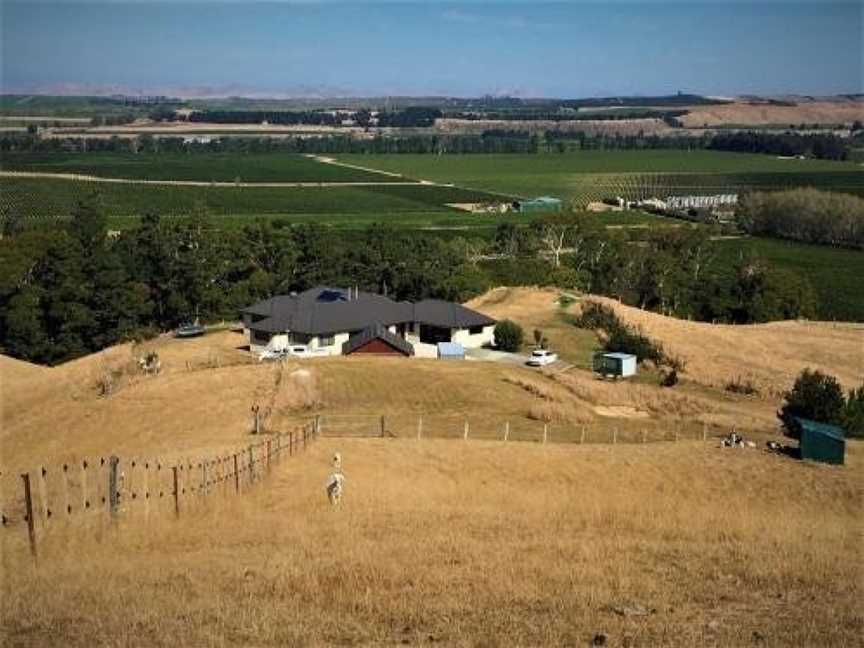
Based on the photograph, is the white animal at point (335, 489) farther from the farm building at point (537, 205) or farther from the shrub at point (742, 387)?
the farm building at point (537, 205)

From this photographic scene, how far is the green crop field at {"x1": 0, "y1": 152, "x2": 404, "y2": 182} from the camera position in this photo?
146625 millimetres

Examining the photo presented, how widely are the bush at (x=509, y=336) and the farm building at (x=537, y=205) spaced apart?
2944 inches

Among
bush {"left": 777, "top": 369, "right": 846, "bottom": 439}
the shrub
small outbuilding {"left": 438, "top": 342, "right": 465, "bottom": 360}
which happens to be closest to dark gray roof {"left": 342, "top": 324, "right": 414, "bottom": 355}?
small outbuilding {"left": 438, "top": 342, "right": 465, "bottom": 360}

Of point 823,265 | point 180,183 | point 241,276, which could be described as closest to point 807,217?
point 823,265

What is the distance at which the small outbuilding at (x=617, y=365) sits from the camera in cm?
4097

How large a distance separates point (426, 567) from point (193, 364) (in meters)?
28.3

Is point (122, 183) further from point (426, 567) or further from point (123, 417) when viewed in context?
point (426, 567)

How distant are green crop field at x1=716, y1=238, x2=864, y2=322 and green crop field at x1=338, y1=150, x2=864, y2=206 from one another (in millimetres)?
34508

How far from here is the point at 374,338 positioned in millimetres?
43281

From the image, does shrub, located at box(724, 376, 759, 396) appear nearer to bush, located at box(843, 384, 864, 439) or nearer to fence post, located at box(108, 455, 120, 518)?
bush, located at box(843, 384, 864, 439)

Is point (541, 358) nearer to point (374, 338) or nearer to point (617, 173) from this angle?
point (374, 338)

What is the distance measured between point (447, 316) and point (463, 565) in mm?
31937

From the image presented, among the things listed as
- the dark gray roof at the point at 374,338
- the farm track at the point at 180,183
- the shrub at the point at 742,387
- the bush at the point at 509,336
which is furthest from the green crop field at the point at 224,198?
the shrub at the point at 742,387

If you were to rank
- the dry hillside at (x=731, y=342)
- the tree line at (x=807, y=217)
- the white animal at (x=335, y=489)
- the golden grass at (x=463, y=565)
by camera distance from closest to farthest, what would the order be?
the golden grass at (x=463, y=565), the white animal at (x=335, y=489), the dry hillside at (x=731, y=342), the tree line at (x=807, y=217)
